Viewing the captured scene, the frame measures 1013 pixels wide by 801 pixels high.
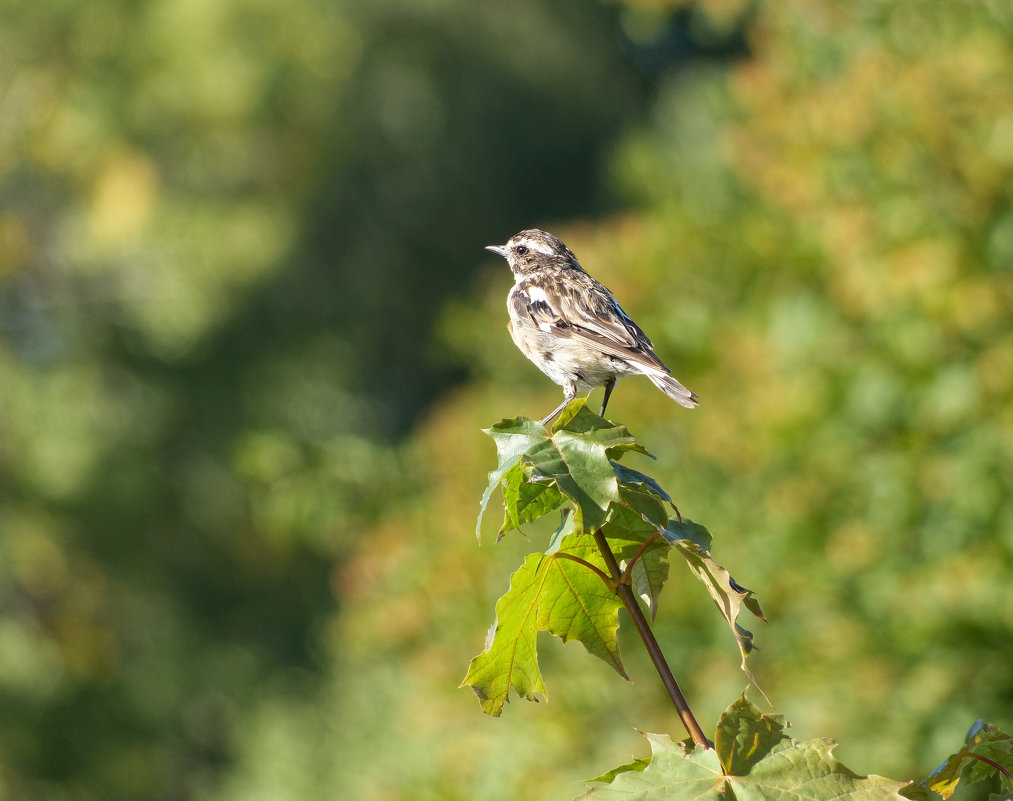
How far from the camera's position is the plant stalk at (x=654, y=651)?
1936mm

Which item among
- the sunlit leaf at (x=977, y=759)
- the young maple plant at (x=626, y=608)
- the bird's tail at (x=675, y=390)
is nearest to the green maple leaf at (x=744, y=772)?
the young maple plant at (x=626, y=608)

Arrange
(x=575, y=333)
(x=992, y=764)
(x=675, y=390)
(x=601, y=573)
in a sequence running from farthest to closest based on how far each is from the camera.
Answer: (x=575, y=333), (x=675, y=390), (x=601, y=573), (x=992, y=764)

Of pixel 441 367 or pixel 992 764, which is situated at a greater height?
pixel 441 367

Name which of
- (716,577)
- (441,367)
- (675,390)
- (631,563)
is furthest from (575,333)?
(441,367)

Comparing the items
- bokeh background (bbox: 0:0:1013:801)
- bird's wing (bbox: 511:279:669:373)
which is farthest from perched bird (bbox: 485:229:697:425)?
bokeh background (bbox: 0:0:1013:801)

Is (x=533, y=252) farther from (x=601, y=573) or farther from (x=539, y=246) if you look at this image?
(x=601, y=573)

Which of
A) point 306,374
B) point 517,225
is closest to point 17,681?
point 306,374

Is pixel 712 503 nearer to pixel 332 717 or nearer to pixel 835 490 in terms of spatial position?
pixel 835 490

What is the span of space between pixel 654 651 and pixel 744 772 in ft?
0.71

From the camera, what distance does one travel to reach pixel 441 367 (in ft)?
83.8

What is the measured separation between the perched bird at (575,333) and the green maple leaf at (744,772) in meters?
1.66

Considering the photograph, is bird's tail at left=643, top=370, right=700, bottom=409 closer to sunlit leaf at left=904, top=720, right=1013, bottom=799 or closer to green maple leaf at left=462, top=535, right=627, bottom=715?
green maple leaf at left=462, top=535, right=627, bottom=715

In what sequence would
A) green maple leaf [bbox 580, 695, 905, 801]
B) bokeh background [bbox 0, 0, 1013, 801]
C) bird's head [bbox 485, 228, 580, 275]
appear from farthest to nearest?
bokeh background [bbox 0, 0, 1013, 801] → bird's head [bbox 485, 228, 580, 275] → green maple leaf [bbox 580, 695, 905, 801]

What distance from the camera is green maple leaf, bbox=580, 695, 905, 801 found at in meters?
1.89
